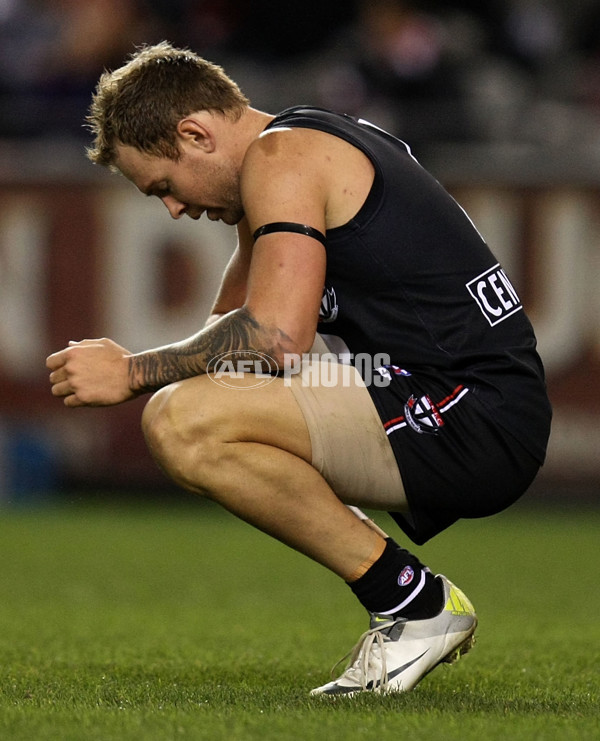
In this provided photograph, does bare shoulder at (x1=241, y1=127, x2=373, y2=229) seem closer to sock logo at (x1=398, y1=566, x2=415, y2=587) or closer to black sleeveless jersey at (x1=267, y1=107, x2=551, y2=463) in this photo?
black sleeveless jersey at (x1=267, y1=107, x2=551, y2=463)

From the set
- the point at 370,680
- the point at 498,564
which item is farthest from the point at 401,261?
the point at 498,564

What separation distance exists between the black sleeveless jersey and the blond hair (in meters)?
0.19

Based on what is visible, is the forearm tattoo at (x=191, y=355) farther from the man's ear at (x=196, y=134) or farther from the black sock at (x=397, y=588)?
the black sock at (x=397, y=588)

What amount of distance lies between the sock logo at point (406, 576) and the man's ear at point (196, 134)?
3.86 feet

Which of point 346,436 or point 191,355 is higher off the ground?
point 191,355

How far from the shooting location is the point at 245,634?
4.39m

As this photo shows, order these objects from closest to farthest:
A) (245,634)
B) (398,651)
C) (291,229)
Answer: (291,229), (398,651), (245,634)

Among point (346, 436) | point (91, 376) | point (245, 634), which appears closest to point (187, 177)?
point (91, 376)

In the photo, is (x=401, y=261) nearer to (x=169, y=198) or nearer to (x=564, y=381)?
(x=169, y=198)

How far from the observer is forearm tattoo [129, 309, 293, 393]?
3234mm

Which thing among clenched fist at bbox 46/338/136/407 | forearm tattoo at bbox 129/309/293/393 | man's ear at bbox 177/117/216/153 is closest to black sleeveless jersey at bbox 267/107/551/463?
man's ear at bbox 177/117/216/153

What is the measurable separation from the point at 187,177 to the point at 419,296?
673 millimetres

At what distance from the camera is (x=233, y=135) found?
342cm

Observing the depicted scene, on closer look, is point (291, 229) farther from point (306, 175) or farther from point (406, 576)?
point (406, 576)
